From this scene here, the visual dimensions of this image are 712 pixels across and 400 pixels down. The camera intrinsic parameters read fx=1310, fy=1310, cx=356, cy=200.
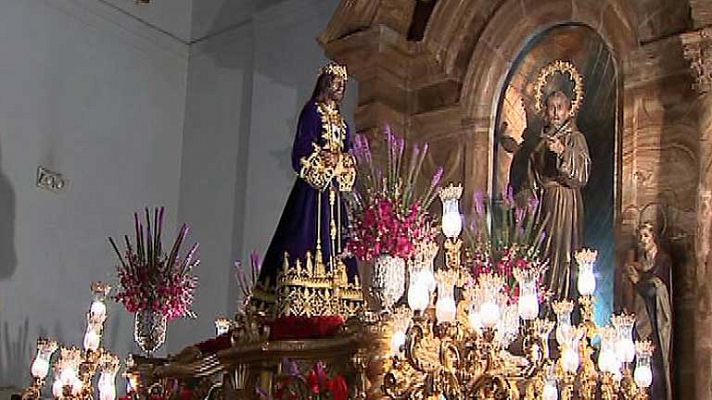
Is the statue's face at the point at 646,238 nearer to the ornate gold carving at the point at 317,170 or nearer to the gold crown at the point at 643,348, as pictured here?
the gold crown at the point at 643,348

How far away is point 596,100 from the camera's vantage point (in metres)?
8.09

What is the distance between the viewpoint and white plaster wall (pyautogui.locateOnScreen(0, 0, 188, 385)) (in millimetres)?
10156

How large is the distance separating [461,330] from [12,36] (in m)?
6.02

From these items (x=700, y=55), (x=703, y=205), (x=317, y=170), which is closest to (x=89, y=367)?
(x=317, y=170)

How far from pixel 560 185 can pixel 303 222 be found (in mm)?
1757

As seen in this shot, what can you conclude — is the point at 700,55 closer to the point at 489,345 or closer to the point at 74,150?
the point at 489,345

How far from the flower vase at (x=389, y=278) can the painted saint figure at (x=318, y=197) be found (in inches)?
29.9

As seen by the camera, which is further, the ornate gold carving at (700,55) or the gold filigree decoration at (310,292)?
the ornate gold carving at (700,55)

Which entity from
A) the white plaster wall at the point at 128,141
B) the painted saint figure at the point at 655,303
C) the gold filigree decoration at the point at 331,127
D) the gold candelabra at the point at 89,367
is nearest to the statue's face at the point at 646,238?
the painted saint figure at the point at 655,303

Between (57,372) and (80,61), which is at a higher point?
(80,61)

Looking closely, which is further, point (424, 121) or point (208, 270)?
point (208, 270)

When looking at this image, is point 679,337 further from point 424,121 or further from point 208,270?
point 208,270

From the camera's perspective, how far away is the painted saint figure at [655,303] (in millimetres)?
6852

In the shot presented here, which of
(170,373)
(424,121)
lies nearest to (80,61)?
(424,121)
